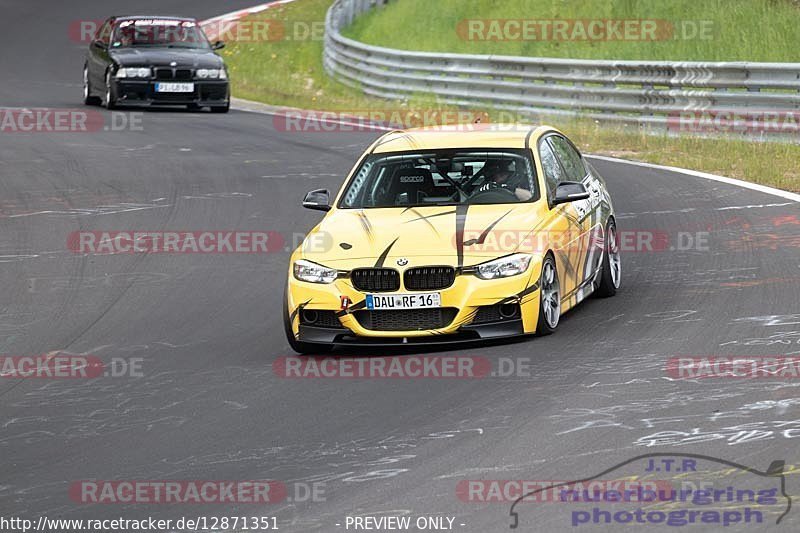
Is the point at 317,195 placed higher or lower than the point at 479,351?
higher

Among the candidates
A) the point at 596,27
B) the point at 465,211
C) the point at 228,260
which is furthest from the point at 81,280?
the point at 596,27

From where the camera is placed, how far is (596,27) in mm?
33344

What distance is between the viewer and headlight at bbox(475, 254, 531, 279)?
33.6ft

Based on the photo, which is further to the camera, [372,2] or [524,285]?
[372,2]

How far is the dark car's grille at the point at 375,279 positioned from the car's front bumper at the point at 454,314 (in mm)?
53

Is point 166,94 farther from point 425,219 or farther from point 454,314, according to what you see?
point 454,314

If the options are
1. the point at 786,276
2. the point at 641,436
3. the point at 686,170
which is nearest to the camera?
the point at 641,436

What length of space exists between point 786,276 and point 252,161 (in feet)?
34.0

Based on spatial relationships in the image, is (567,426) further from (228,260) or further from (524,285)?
(228,260)

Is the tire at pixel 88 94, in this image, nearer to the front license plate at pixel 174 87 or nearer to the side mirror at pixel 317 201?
the front license plate at pixel 174 87

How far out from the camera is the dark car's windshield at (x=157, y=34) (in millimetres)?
28250

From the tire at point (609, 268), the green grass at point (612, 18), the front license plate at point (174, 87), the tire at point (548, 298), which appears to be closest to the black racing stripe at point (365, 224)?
the tire at point (548, 298)

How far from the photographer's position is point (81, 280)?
44.3 ft

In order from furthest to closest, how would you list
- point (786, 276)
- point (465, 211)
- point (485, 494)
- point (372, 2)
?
1. point (372, 2)
2. point (786, 276)
3. point (465, 211)
4. point (485, 494)
